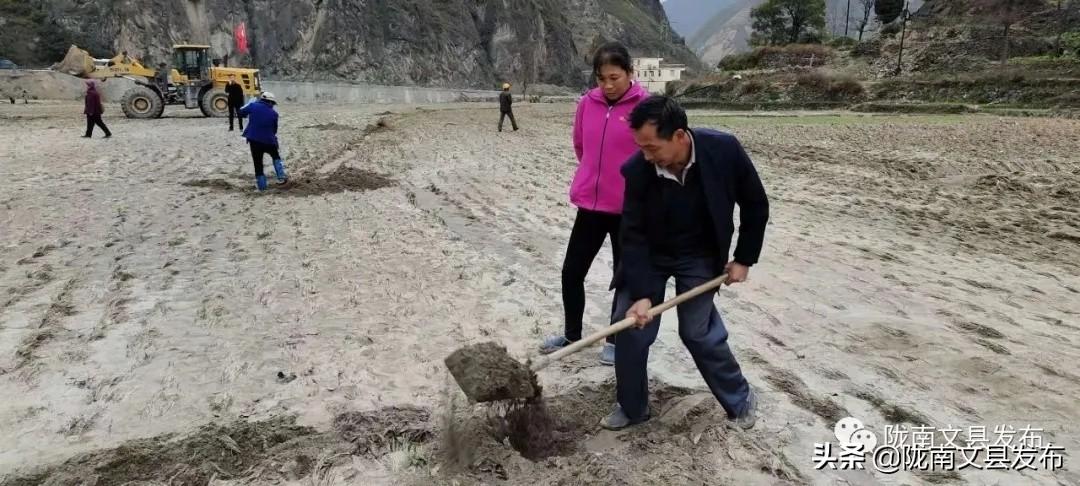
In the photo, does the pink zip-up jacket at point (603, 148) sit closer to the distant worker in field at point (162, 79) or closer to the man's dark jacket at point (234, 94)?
the man's dark jacket at point (234, 94)

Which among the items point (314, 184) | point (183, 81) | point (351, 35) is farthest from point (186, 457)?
point (351, 35)

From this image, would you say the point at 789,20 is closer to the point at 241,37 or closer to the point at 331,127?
the point at 241,37

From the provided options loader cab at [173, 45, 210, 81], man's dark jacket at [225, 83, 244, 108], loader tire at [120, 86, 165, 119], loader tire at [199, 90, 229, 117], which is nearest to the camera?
man's dark jacket at [225, 83, 244, 108]

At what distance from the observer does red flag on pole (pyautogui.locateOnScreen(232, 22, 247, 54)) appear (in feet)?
152

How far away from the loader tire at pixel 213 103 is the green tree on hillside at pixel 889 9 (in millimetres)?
58233

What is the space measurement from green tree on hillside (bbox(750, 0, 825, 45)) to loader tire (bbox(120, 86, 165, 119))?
198 ft

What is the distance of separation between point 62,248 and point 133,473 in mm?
3955

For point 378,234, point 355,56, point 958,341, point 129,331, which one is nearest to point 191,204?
point 378,234

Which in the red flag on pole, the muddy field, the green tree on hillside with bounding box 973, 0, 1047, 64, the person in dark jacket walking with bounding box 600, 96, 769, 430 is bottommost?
the muddy field

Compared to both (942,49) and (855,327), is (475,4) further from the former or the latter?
(855,327)

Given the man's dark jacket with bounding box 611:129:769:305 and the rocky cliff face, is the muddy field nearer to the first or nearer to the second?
the man's dark jacket with bounding box 611:129:769:305

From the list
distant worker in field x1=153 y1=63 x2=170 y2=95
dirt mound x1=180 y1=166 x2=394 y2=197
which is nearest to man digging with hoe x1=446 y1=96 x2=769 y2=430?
dirt mound x1=180 y1=166 x2=394 y2=197

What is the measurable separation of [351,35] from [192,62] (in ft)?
115

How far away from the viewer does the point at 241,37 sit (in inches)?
1825
